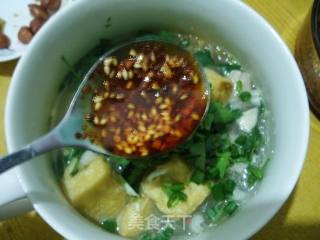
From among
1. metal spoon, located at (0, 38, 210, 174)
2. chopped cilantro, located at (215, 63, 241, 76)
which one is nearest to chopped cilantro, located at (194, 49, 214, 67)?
chopped cilantro, located at (215, 63, 241, 76)

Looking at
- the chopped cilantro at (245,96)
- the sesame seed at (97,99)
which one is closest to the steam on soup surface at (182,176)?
the chopped cilantro at (245,96)

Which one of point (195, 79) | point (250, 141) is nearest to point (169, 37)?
point (195, 79)

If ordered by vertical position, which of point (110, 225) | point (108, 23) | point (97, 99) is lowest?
point (110, 225)

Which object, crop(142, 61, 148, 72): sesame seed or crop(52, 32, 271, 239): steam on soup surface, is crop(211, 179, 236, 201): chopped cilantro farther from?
crop(142, 61, 148, 72): sesame seed

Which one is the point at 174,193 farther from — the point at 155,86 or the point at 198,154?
the point at 155,86

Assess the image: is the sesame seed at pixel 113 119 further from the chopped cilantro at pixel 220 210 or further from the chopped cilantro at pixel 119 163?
the chopped cilantro at pixel 220 210
